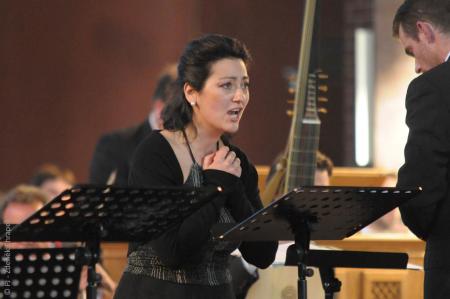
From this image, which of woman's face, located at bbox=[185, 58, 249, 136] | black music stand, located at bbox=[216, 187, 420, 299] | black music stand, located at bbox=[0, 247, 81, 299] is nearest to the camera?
black music stand, located at bbox=[0, 247, 81, 299]

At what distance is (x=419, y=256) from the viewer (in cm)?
605

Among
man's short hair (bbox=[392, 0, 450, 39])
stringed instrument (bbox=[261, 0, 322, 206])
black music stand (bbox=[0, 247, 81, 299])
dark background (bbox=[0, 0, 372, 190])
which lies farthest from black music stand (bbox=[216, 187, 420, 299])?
dark background (bbox=[0, 0, 372, 190])

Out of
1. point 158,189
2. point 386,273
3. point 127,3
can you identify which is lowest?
point 386,273

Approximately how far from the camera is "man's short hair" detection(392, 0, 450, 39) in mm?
4117

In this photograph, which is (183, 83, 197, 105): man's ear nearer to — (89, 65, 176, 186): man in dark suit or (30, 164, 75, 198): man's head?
(89, 65, 176, 186): man in dark suit

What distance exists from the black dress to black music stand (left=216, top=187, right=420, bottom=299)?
8.6 inches

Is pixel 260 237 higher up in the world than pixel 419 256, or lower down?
higher up

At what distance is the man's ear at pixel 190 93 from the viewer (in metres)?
4.14

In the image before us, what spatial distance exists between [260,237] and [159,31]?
22.7 ft

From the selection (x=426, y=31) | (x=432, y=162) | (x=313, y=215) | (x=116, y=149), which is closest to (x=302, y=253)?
(x=313, y=215)

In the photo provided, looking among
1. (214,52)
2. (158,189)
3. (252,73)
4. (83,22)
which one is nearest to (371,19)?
(252,73)

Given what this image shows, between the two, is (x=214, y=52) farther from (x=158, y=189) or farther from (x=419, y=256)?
(x=419, y=256)

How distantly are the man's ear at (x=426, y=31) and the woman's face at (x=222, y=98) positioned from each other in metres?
0.68

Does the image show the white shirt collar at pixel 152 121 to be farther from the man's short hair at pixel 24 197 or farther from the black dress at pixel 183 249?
the black dress at pixel 183 249
